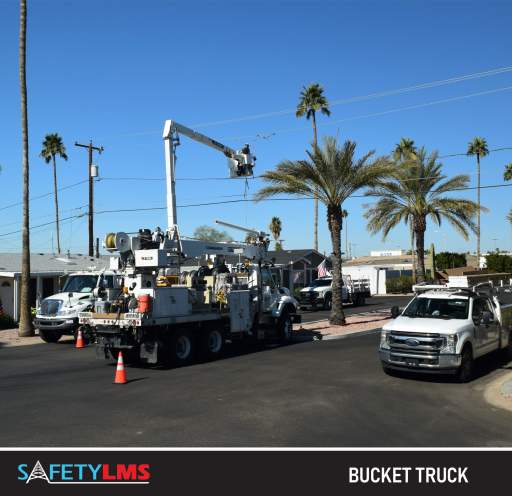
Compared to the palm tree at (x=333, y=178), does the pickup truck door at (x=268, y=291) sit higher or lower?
lower

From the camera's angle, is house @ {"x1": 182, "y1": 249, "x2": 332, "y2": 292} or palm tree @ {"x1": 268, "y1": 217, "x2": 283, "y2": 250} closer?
house @ {"x1": 182, "y1": 249, "x2": 332, "y2": 292}

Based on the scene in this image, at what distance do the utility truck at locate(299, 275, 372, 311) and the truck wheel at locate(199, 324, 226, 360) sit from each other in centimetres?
1748


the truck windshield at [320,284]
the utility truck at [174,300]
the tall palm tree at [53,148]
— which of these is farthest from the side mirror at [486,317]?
the tall palm tree at [53,148]

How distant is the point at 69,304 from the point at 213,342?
6925mm

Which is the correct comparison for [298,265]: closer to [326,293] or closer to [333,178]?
[326,293]

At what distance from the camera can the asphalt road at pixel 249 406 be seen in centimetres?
688

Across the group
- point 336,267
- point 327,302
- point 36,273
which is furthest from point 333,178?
point 36,273

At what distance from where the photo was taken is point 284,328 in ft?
55.6

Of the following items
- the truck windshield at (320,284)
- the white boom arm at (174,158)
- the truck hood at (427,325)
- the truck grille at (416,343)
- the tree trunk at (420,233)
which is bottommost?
the truck windshield at (320,284)

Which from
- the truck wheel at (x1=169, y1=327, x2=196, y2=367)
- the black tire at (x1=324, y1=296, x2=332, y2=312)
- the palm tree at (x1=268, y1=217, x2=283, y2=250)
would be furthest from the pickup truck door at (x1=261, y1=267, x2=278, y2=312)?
the palm tree at (x1=268, y1=217, x2=283, y2=250)

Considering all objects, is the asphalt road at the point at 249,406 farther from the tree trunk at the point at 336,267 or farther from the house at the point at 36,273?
the house at the point at 36,273

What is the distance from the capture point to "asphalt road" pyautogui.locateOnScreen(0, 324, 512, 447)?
688 centimetres
